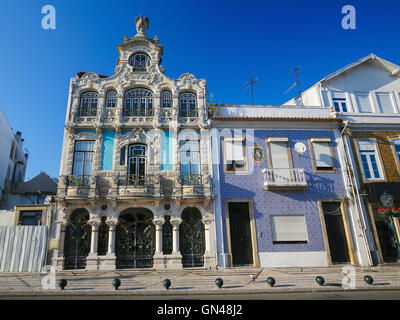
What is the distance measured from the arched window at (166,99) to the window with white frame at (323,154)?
9.86m

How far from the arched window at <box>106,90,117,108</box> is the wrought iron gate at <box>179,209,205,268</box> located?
28.6ft

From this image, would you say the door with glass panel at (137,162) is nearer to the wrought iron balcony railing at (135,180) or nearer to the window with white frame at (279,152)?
the wrought iron balcony railing at (135,180)

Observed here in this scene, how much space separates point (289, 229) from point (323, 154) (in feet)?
18.2

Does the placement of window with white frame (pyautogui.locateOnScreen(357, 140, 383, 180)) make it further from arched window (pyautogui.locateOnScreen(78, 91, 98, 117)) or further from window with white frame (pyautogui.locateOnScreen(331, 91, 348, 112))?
arched window (pyautogui.locateOnScreen(78, 91, 98, 117))

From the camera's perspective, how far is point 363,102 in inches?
754

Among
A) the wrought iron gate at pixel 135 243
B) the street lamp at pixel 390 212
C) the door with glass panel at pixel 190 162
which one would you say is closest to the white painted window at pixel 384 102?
the street lamp at pixel 390 212

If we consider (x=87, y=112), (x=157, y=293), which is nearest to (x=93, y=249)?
(x=157, y=293)

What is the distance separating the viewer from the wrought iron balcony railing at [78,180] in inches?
593

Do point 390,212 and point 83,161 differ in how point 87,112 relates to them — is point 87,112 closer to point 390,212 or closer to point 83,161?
point 83,161

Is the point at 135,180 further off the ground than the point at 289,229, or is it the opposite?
the point at 135,180

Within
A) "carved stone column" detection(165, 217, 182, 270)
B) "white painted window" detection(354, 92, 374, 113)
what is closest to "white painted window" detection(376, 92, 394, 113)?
"white painted window" detection(354, 92, 374, 113)
